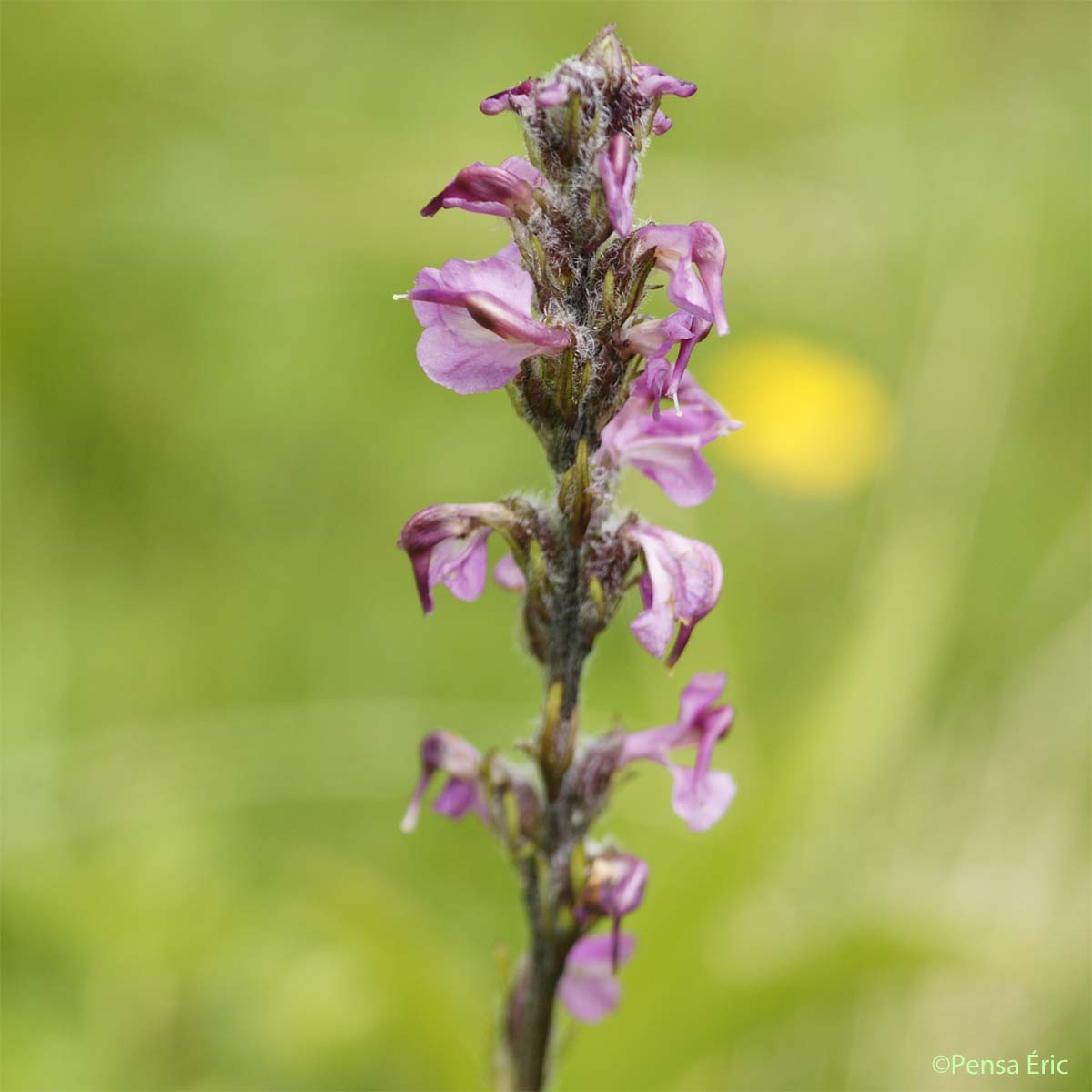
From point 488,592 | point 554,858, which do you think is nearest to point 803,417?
→ point 488,592

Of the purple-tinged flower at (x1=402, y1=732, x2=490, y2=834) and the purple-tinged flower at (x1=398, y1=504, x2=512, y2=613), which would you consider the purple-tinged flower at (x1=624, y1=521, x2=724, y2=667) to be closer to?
the purple-tinged flower at (x1=398, y1=504, x2=512, y2=613)

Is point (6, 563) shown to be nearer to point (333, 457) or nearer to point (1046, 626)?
point (333, 457)

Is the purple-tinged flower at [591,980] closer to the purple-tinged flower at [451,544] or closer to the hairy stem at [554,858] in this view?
the hairy stem at [554,858]

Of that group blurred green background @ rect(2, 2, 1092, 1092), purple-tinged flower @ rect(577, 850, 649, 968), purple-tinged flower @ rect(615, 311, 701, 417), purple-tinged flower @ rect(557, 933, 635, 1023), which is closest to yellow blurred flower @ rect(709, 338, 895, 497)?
blurred green background @ rect(2, 2, 1092, 1092)

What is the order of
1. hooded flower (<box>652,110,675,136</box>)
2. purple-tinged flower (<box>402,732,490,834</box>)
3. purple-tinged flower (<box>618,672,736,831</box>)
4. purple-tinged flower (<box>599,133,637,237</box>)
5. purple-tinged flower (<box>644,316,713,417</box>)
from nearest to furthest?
purple-tinged flower (<box>599,133,637,237</box>), purple-tinged flower (<box>644,316,713,417</box>), hooded flower (<box>652,110,675,136</box>), purple-tinged flower (<box>618,672,736,831</box>), purple-tinged flower (<box>402,732,490,834</box>)

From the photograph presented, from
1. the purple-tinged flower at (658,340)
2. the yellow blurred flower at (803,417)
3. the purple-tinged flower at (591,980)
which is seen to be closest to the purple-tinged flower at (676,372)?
the purple-tinged flower at (658,340)

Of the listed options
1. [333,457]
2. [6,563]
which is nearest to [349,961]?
[6,563]

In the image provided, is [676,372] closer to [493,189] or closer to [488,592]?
[493,189]
